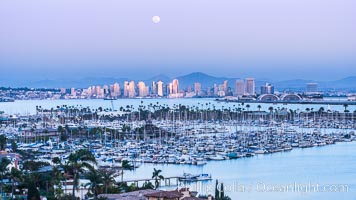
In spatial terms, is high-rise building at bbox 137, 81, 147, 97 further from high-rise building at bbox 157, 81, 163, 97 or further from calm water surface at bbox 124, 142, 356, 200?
calm water surface at bbox 124, 142, 356, 200

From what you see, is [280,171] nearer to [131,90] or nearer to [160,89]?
[160,89]

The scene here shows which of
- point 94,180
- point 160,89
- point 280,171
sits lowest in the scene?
point 280,171

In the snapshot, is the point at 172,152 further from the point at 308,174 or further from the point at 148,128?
the point at 148,128

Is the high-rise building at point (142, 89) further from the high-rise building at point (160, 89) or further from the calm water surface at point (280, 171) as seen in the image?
the calm water surface at point (280, 171)

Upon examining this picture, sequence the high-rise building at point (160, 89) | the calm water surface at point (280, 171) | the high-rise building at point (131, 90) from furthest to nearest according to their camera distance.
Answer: the high-rise building at point (131, 90), the high-rise building at point (160, 89), the calm water surface at point (280, 171)

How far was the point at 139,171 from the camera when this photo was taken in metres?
29.3

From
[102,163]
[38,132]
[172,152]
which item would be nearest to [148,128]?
[38,132]

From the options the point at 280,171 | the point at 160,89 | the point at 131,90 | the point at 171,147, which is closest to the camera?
the point at 280,171

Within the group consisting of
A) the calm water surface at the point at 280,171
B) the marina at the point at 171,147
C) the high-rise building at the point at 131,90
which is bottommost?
the calm water surface at the point at 280,171

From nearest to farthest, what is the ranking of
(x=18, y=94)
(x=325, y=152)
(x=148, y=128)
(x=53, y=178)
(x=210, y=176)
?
(x=53, y=178), (x=210, y=176), (x=325, y=152), (x=148, y=128), (x=18, y=94)

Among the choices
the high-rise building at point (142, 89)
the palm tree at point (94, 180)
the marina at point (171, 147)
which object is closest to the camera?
the palm tree at point (94, 180)

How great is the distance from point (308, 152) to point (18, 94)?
446ft

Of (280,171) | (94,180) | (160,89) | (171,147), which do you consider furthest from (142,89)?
(94,180)

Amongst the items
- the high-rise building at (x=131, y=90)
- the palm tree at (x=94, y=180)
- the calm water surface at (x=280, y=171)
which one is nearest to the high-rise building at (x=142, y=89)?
the high-rise building at (x=131, y=90)
